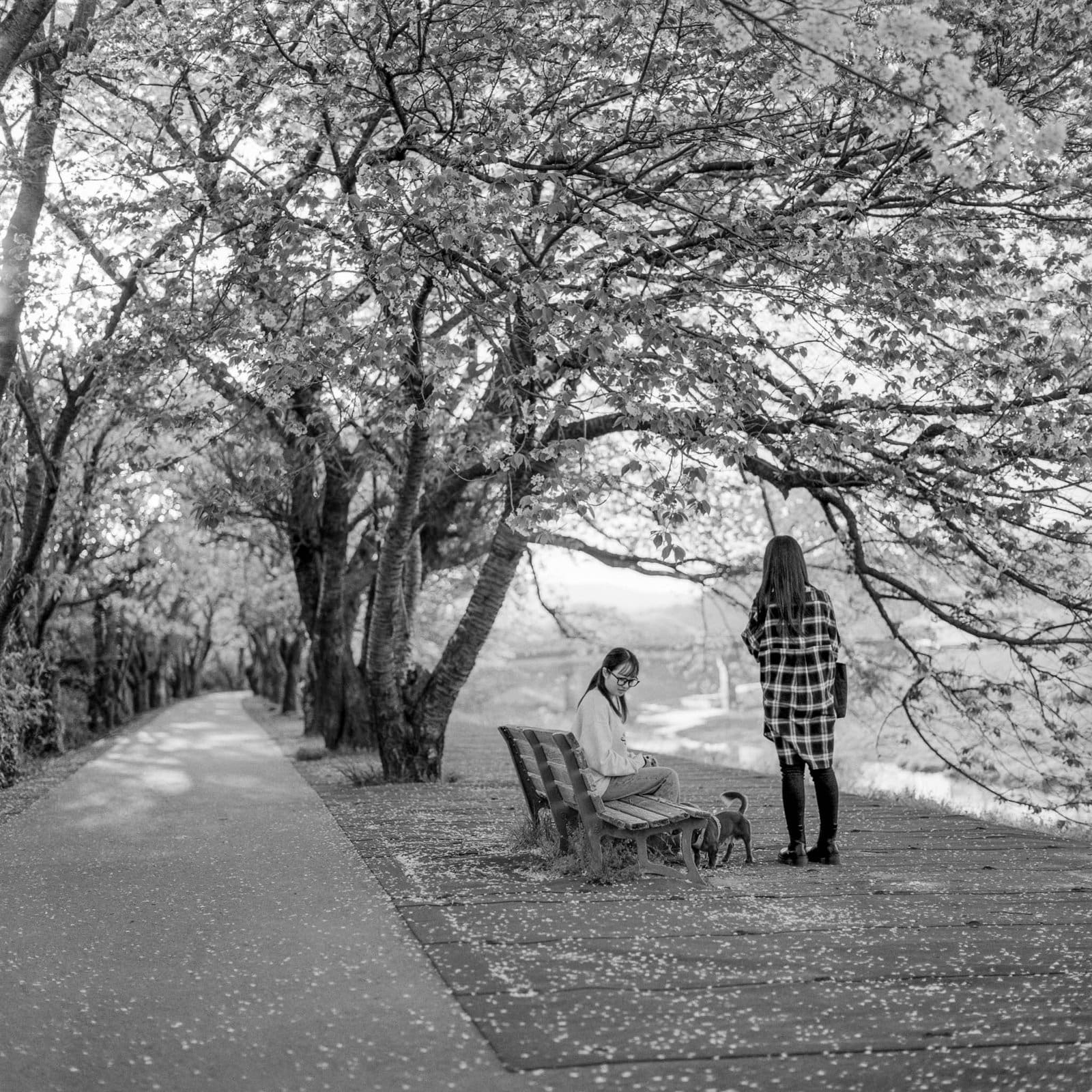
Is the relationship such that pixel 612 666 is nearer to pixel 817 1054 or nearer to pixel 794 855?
pixel 794 855

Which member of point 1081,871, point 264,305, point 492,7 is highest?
point 492,7

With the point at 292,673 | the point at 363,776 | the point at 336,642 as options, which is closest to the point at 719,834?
the point at 363,776

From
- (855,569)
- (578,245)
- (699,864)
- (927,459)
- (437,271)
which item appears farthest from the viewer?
(855,569)

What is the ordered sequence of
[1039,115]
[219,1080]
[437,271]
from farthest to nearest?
[437,271] < [1039,115] < [219,1080]

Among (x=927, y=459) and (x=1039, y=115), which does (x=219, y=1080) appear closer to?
(x=1039, y=115)

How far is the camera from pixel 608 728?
27.2ft

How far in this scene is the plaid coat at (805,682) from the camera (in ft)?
27.8

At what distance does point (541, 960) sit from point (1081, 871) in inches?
189

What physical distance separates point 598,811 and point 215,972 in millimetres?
2812

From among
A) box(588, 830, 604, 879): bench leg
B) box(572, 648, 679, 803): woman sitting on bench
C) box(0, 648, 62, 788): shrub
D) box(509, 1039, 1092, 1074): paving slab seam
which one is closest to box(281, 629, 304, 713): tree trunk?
box(0, 648, 62, 788): shrub

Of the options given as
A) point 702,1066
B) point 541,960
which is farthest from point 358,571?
point 702,1066

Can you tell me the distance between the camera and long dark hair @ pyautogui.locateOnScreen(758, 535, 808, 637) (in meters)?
8.41

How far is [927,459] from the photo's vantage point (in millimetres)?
11562

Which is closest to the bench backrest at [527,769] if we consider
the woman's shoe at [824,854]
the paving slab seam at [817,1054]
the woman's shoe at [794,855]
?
the woman's shoe at [794,855]
